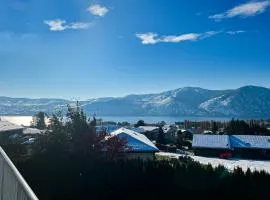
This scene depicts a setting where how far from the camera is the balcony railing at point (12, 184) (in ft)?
12.6

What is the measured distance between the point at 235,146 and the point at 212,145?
11.9 feet

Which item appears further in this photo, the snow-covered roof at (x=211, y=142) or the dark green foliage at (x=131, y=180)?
the snow-covered roof at (x=211, y=142)

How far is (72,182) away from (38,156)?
9.69 feet

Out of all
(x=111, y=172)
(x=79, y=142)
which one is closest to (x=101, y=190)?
(x=111, y=172)

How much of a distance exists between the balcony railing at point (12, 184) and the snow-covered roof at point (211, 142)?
187ft

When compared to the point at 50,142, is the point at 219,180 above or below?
below

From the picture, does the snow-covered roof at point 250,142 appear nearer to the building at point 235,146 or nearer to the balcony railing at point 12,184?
the building at point 235,146

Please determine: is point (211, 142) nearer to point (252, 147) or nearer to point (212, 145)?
point (212, 145)

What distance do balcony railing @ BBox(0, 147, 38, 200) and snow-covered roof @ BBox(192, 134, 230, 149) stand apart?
57097 millimetres

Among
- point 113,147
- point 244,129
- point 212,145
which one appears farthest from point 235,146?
point 113,147

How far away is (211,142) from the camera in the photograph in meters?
62.8

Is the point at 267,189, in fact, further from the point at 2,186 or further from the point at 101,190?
the point at 2,186

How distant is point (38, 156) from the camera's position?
74.3 ft

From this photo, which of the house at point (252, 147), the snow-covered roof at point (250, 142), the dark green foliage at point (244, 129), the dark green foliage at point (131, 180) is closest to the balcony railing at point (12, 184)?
the dark green foliage at point (131, 180)
